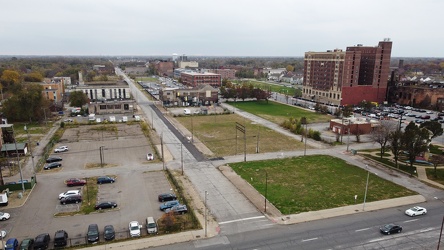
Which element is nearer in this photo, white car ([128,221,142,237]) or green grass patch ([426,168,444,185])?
white car ([128,221,142,237])

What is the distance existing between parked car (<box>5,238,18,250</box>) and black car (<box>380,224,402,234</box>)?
3029 centimetres

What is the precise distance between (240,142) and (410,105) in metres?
71.3

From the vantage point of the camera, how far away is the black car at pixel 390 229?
27.2 m

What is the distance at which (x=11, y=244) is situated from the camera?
80.8ft

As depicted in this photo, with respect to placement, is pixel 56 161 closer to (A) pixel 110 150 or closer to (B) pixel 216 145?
(A) pixel 110 150

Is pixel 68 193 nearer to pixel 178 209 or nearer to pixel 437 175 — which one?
pixel 178 209

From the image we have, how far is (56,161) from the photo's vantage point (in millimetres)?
46781

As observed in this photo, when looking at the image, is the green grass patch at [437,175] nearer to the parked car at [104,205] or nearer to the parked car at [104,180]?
the parked car at [104,205]

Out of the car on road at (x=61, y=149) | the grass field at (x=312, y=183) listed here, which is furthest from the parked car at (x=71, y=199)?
the car on road at (x=61, y=149)

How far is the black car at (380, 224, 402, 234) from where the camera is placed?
2722cm

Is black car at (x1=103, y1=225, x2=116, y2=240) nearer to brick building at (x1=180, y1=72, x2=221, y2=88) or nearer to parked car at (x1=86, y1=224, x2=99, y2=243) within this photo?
parked car at (x1=86, y1=224, x2=99, y2=243)

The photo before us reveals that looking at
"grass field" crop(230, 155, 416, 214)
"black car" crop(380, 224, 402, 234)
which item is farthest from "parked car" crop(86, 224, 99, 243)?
"black car" crop(380, 224, 402, 234)

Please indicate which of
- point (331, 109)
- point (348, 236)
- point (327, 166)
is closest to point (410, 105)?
point (331, 109)

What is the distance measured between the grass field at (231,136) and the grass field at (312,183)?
6950 millimetres
